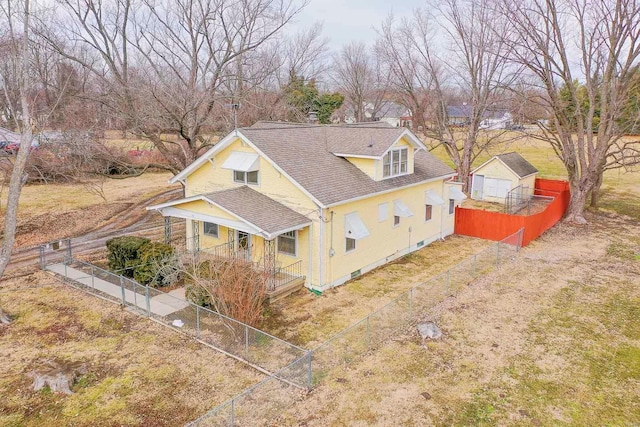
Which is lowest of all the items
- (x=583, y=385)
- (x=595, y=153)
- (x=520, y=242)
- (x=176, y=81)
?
(x=583, y=385)

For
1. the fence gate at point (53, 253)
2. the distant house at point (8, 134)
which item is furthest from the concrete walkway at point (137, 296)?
the distant house at point (8, 134)

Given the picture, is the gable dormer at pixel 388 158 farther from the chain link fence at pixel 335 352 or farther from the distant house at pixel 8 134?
the distant house at pixel 8 134

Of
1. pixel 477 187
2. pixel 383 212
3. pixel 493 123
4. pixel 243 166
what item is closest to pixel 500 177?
pixel 477 187

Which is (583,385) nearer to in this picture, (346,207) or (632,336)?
(632,336)

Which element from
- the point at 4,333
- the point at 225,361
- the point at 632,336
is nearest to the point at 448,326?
the point at 632,336

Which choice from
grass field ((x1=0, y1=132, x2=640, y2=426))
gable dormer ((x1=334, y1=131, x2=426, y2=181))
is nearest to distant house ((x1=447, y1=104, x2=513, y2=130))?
gable dormer ((x1=334, y1=131, x2=426, y2=181))

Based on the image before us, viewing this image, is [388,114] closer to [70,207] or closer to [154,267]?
[70,207]

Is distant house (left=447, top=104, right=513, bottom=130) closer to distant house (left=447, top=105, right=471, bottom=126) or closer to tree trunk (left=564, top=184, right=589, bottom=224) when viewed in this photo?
distant house (left=447, top=105, right=471, bottom=126)
